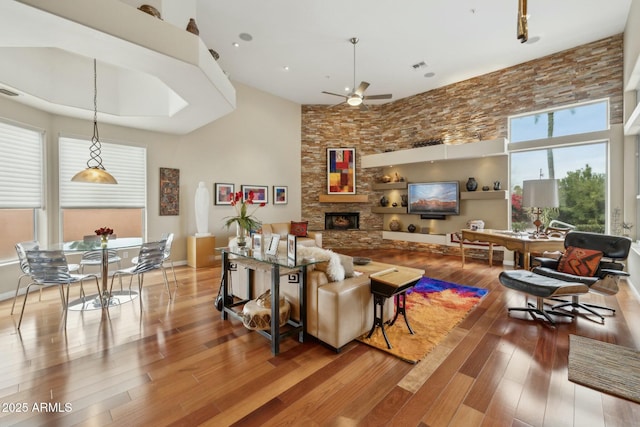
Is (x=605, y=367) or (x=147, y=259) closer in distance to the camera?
(x=605, y=367)

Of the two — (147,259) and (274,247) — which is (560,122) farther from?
(147,259)

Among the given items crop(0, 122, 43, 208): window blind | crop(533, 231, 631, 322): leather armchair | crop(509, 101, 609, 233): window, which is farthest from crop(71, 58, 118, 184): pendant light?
crop(509, 101, 609, 233): window

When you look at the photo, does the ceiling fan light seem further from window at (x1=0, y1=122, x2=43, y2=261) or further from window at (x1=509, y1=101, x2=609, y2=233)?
window at (x1=0, y1=122, x2=43, y2=261)

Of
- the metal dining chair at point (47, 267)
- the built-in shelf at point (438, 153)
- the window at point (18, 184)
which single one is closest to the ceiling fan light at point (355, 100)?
the built-in shelf at point (438, 153)

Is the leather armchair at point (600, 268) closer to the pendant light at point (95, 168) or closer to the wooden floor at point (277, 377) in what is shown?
the wooden floor at point (277, 377)

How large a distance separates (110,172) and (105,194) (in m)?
0.42

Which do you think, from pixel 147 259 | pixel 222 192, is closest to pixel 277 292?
pixel 147 259

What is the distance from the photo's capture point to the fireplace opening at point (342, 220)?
8.08 m

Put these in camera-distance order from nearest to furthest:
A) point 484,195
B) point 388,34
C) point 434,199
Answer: point 388,34
point 484,195
point 434,199

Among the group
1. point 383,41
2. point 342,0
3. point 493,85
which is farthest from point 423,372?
point 493,85

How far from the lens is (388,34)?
473 centimetres

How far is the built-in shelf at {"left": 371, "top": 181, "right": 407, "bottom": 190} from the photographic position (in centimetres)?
757

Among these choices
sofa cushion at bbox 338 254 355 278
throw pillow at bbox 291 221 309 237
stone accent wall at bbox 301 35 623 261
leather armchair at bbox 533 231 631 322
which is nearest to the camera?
sofa cushion at bbox 338 254 355 278

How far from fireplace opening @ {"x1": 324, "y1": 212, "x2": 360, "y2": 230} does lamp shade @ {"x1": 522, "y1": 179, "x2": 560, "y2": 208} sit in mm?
4587
